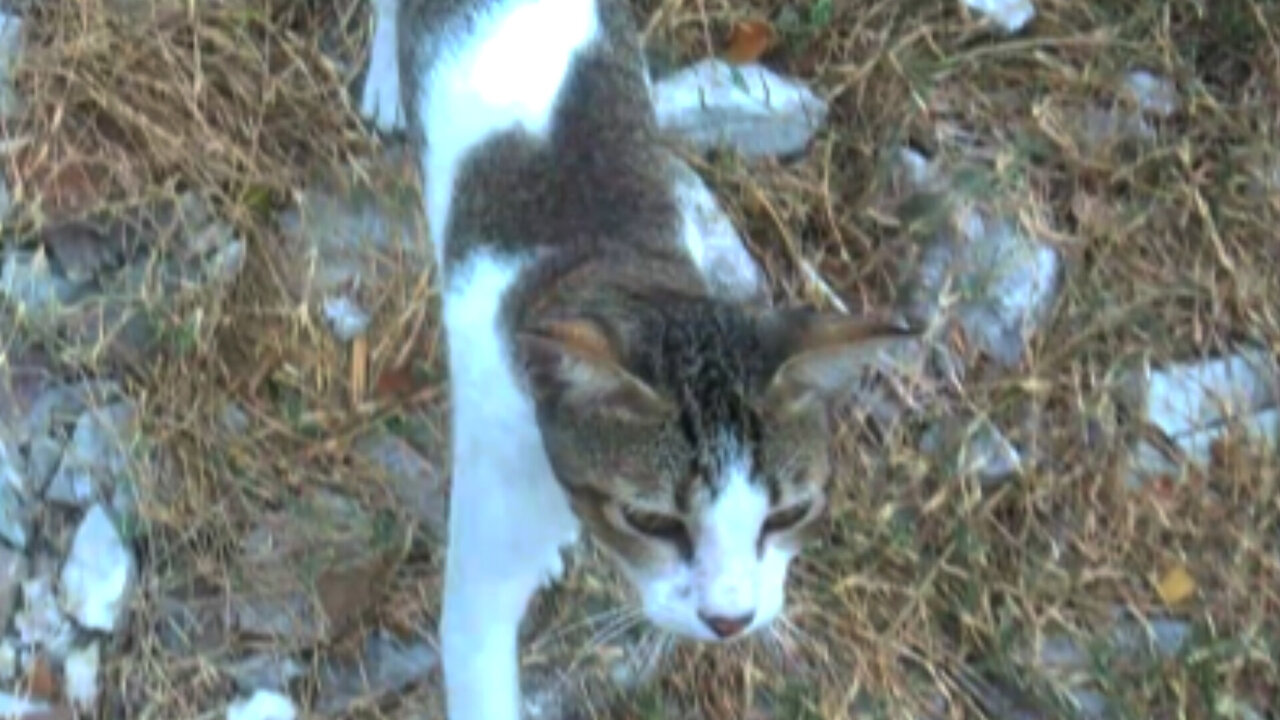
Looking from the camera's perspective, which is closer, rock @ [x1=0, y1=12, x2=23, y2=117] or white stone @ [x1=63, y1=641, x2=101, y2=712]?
white stone @ [x1=63, y1=641, x2=101, y2=712]

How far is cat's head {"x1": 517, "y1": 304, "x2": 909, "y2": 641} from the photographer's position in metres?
1.51

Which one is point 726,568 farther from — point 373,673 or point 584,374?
point 373,673

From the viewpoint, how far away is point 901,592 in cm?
215

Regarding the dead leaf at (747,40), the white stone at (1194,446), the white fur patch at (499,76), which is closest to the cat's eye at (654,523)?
the white fur patch at (499,76)

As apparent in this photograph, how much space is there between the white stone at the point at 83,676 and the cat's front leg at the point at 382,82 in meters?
0.64

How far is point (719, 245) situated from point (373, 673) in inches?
22.4

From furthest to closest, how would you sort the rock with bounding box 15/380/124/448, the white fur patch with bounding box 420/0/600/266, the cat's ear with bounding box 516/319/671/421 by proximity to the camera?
1. the rock with bounding box 15/380/124/448
2. the white fur patch with bounding box 420/0/600/266
3. the cat's ear with bounding box 516/319/671/421

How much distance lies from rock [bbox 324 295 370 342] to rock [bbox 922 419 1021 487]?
0.60m

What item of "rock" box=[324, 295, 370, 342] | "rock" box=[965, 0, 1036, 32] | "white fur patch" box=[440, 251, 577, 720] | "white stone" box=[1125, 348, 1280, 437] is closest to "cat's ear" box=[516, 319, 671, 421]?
"white fur patch" box=[440, 251, 577, 720]

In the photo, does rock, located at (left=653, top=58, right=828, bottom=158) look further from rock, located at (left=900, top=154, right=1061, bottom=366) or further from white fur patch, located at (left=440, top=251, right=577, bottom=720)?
white fur patch, located at (left=440, top=251, right=577, bottom=720)

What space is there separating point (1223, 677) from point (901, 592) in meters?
0.33

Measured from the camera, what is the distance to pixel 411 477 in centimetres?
217

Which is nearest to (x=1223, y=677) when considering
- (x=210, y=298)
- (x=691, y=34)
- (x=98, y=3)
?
(x=691, y=34)

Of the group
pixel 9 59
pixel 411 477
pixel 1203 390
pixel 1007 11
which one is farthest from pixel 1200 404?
pixel 9 59
